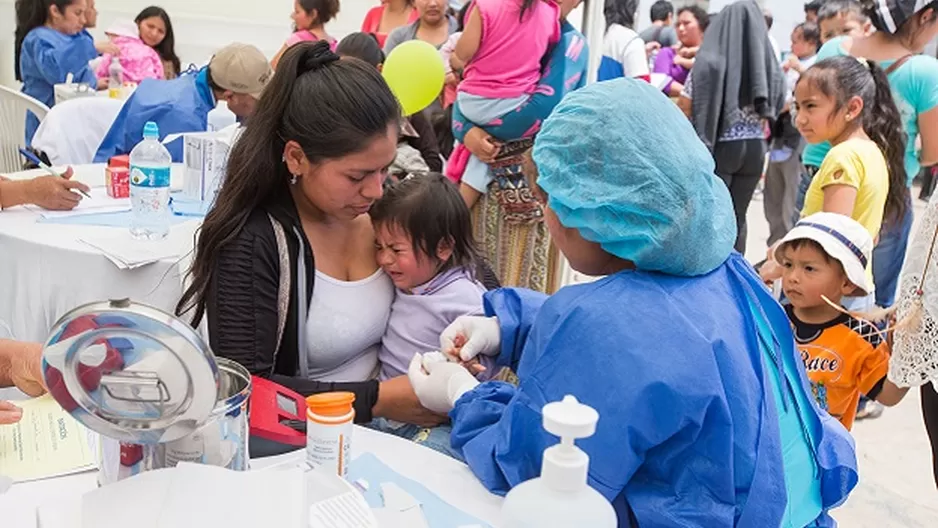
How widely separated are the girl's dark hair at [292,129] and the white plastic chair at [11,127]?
9.85 feet

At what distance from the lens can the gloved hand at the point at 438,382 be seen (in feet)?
4.17

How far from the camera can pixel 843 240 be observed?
1.98m

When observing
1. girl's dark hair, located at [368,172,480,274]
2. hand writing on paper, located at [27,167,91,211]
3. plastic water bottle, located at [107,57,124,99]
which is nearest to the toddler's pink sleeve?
plastic water bottle, located at [107,57,124,99]

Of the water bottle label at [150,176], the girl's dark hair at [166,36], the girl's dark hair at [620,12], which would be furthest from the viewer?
the girl's dark hair at [166,36]

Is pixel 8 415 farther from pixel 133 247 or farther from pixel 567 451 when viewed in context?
pixel 133 247

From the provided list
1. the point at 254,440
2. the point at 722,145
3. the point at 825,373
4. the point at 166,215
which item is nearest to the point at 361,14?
the point at 722,145

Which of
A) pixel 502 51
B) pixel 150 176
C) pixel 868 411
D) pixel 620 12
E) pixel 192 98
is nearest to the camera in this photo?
pixel 150 176

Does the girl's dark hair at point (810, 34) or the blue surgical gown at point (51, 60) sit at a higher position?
the girl's dark hair at point (810, 34)

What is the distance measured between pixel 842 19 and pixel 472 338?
3.78 metres

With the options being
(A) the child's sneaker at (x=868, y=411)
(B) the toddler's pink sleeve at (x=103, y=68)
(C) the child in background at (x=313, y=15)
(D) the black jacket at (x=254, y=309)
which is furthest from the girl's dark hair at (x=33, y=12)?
(A) the child's sneaker at (x=868, y=411)

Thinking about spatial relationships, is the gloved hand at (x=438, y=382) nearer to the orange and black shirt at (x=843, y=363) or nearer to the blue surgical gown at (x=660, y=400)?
the blue surgical gown at (x=660, y=400)

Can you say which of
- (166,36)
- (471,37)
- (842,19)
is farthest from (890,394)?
(166,36)

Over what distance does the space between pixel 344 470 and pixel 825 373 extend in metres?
1.44

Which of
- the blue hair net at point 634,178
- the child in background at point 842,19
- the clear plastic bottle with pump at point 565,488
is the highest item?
the child in background at point 842,19
